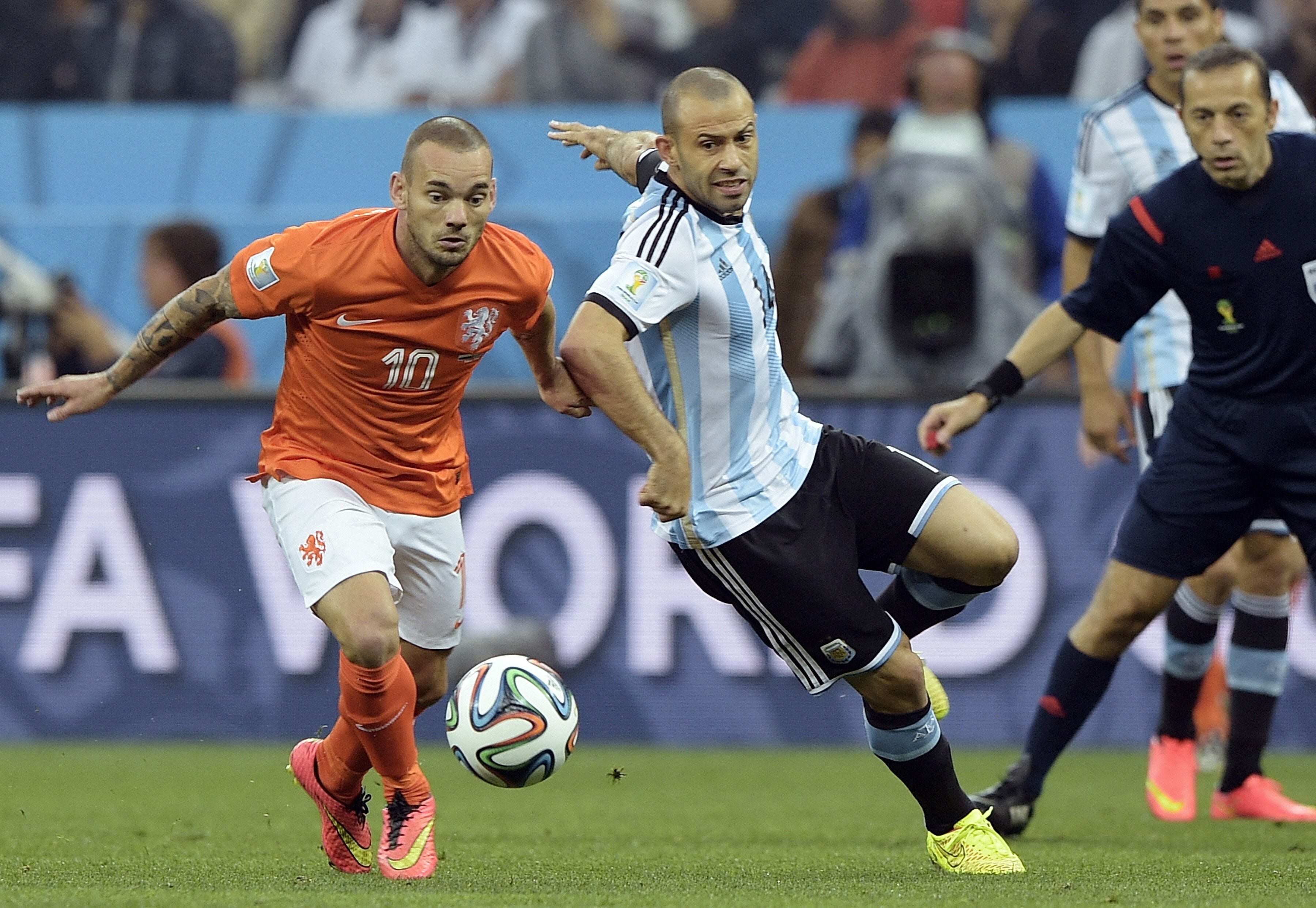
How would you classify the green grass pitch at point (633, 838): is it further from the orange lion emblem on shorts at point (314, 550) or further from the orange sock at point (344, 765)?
the orange lion emblem on shorts at point (314, 550)

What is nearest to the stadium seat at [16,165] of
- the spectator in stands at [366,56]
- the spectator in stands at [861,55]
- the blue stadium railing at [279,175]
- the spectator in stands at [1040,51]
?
the blue stadium railing at [279,175]

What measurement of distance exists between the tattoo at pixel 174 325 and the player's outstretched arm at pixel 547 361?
84 cm

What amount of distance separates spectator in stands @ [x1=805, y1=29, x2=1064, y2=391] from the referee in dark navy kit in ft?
11.9

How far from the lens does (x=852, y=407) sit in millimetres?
9328

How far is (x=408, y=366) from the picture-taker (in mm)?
5340

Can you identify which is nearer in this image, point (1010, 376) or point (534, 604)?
point (1010, 376)

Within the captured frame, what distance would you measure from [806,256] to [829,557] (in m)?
5.77

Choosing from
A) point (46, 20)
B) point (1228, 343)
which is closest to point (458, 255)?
point (1228, 343)

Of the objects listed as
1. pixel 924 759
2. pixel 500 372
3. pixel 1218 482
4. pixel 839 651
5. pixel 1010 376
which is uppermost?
pixel 1010 376

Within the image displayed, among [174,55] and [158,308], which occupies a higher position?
[174,55]

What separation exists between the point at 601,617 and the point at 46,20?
22.2 feet

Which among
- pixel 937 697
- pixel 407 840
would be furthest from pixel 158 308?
pixel 937 697

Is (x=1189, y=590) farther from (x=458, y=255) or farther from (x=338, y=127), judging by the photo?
(x=338, y=127)

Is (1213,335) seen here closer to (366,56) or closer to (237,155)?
(237,155)
